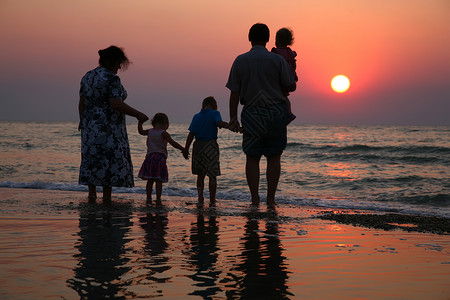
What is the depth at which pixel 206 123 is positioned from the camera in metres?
6.67

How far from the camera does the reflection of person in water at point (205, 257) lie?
2400 mm

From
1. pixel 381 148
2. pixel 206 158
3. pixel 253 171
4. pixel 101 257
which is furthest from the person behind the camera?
pixel 381 148

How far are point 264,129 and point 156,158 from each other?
195 cm

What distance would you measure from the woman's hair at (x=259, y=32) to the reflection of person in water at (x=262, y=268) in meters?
2.52

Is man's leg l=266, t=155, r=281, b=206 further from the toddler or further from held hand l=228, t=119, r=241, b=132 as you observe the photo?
the toddler

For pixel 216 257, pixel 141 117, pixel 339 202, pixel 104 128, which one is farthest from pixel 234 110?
pixel 339 202

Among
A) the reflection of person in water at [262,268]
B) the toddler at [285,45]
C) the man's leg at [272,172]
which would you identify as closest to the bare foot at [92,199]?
the man's leg at [272,172]

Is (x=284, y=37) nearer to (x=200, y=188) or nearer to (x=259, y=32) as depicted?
(x=259, y=32)

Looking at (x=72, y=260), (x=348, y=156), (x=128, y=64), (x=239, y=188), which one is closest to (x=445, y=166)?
(x=348, y=156)

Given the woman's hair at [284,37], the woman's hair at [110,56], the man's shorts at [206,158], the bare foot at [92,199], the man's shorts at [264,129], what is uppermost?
the woman's hair at [284,37]

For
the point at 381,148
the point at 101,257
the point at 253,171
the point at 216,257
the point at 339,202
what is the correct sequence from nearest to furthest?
the point at 101,257
the point at 216,257
the point at 253,171
the point at 339,202
the point at 381,148

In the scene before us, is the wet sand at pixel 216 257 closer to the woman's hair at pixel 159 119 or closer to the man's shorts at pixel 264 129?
the man's shorts at pixel 264 129

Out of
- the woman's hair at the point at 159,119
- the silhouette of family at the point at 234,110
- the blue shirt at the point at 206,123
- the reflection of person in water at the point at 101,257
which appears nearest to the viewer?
the reflection of person in water at the point at 101,257

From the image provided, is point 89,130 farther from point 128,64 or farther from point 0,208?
point 0,208
